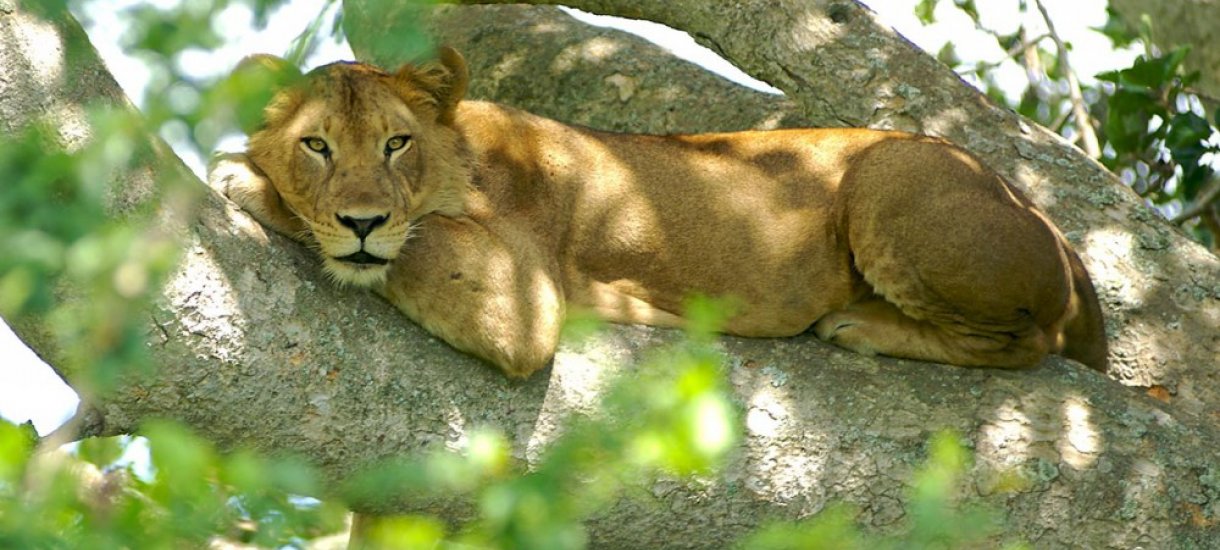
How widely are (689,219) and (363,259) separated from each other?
5.27 feet

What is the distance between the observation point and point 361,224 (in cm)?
506

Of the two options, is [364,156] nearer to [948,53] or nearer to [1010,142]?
[1010,142]

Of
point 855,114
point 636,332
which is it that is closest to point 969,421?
point 636,332

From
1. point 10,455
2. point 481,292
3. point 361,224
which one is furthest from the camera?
point 481,292

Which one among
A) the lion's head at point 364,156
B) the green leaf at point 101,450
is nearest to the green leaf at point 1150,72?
the lion's head at point 364,156

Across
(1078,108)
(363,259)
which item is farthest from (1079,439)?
(1078,108)

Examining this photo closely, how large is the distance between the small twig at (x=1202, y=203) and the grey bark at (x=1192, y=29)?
0.50 m

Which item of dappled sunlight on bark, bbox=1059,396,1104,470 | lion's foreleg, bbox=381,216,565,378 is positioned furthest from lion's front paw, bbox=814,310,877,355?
lion's foreleg, bbox=381,216,565,378

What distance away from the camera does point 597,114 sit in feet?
25.2

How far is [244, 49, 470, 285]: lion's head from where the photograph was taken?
5039 mm

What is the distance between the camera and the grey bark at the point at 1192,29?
27.5 ft

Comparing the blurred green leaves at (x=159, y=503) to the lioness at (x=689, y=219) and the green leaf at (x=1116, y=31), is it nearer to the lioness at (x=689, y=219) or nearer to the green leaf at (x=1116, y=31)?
the lioness at (x=689, y=219)

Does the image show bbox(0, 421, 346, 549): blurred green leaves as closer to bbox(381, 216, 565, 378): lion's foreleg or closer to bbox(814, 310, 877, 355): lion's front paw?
bbox(381, 216, 565, 378): lion's foreleg

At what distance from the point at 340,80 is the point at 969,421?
239 cm
